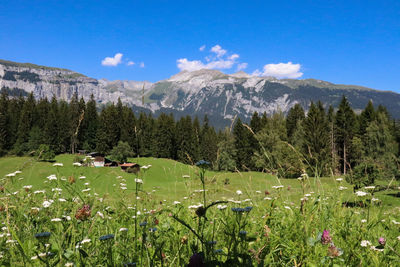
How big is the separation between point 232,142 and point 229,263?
6496 cm

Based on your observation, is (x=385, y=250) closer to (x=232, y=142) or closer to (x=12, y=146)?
(x=232, y=142)

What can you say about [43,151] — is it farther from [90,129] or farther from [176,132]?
[176,132]

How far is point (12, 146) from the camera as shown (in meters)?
63.2

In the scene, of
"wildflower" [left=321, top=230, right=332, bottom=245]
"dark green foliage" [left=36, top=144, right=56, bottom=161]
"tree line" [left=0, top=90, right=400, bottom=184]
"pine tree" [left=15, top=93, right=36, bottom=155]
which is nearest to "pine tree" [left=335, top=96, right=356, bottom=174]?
"tree line" [left=0, top=90, right=400, bottom=184]

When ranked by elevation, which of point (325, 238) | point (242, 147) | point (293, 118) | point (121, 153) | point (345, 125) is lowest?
point (121, 153)

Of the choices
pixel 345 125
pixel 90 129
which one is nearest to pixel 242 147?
pixel 345 125

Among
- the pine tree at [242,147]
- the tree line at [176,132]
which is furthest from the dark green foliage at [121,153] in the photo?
the pine tree at [242,147]

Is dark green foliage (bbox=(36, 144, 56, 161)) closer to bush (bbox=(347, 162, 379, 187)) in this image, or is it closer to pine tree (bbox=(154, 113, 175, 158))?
bush (bbox=(347, 162, 379, 187))

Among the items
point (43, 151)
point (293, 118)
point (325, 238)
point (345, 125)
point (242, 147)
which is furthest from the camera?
point (293, 118)

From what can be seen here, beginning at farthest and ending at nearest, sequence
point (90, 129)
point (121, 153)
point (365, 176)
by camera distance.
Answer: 1. point (90, 129)
2. point (121, 153)
3. point (365, 176)

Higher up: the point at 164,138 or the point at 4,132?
the point at 4,132

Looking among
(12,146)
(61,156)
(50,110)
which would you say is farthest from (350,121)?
(12,146)

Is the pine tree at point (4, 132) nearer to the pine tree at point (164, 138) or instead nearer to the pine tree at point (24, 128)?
the pine tree at point (24, 128)

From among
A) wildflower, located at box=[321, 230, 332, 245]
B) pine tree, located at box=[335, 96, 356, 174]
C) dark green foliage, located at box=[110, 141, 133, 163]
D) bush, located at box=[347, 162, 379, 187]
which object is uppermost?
pine tree, located at box=[335, 96, 356, 174]
